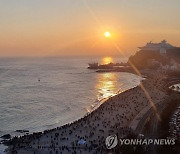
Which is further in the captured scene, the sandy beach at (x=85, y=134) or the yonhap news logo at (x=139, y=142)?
the sandy beach at (x=85, y=134)

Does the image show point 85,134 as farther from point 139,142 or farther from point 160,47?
point 160,47

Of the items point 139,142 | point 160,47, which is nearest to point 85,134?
point 139,142

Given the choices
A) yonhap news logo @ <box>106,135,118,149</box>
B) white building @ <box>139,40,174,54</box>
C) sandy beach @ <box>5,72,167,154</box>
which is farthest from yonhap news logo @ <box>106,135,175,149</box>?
white building @ <box>139,40,174,54</box>

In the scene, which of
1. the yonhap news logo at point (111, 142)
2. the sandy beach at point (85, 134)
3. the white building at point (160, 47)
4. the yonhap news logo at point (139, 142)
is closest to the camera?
the yonhap news logo at point (139, 142)

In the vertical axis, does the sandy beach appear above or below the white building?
below

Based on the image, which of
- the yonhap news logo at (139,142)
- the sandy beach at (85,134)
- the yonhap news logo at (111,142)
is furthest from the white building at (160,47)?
the yonhap news logo at (139,142)

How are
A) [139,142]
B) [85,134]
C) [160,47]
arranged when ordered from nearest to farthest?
1. [139,142]
2. [85,134]
3. [160,47]

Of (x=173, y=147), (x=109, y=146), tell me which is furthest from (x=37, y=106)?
(x=173, y=147)

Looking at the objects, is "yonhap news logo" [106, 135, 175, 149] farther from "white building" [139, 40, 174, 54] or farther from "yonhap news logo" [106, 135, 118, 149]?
"white building" [139, 40, 174, 54]

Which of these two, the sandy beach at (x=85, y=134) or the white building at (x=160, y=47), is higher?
the white building at (x=160, y=47)

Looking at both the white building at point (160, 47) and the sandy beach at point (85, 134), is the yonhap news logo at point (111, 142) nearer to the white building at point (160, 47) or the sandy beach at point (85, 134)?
the sandy beach at point (85, 134)

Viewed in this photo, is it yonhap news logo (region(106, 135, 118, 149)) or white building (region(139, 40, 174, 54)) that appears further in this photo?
white building (region(139, 40, 174, 54))

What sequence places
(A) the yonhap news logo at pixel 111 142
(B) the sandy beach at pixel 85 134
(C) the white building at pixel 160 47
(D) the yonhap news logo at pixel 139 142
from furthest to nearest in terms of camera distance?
(C) the white building at pixel 160 47 → (B) the sandy beach at pixel 85 134 → (A) the yonhap news logo at pixel 111 142 → (D) the yonhap news logo at pixel 139 142
